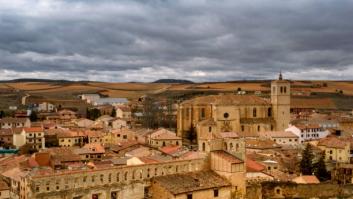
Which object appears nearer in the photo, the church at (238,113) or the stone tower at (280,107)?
the church at (238,113)

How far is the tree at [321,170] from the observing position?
46.8 m

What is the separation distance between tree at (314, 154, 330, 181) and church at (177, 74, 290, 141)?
1912 cm

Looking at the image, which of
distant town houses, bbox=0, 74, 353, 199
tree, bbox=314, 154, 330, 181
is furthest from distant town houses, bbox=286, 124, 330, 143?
tree, bbox=314, 154, 330, 181

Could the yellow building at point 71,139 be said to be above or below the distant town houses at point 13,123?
below

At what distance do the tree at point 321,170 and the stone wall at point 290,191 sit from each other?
7826 mm

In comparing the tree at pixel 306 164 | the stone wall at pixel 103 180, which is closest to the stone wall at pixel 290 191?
the stone wall at pixel 103 180

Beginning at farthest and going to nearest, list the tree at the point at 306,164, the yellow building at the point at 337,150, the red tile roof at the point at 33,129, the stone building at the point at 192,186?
the red tile roof at the point at 33,129, the yellow building at the point at 337,150, the tree at the point at 306,164, the stone building at the point at 192,186

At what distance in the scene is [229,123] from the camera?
69.6 meters

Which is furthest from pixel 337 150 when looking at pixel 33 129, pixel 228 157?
Answer: pixel 33 129

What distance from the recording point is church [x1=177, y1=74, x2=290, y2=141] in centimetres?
6944

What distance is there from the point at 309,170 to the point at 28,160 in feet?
88.7

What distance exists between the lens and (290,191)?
1474 inches

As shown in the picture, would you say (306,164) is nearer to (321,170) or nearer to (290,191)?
(321,170)

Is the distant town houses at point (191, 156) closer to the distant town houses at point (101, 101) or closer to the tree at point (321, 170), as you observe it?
the tree at point (321, 170)
